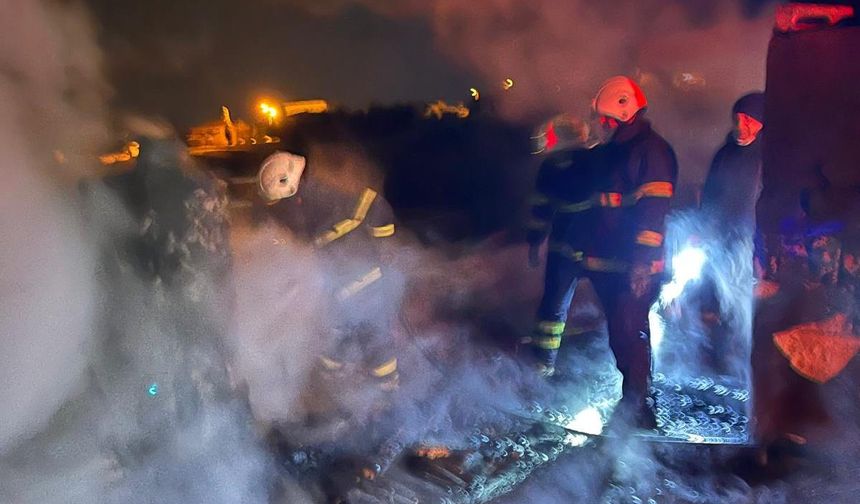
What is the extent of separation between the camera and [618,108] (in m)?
1.05

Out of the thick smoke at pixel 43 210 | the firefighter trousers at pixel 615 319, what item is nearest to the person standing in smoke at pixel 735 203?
the firefighter trousers at pixel 615 319

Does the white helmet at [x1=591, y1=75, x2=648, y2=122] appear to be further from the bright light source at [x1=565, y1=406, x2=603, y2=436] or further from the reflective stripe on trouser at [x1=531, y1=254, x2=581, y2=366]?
the bright light source at [x1=565, y1=406, x2=603, y2=436]

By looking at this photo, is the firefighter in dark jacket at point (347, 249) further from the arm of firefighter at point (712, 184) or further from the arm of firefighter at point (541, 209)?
the arm of firefighter at point (712, 184)

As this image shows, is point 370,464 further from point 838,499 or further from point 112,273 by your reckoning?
point 838,499

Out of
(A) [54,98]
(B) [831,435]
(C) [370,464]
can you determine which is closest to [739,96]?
(B) [831,435]

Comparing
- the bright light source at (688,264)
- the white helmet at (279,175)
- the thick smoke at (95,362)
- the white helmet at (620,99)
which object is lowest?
the thick smoke at (95,362)

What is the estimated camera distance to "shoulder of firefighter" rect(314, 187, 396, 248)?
1.08m

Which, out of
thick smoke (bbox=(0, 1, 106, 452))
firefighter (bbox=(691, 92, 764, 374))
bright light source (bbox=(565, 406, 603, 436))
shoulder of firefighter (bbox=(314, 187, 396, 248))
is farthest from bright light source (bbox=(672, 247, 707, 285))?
thick smoke (bbox=(0, 1, 106, 452))

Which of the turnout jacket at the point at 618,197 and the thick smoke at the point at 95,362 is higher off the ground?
the turnout jacket at the point at 618,197

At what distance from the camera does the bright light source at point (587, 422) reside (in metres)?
1.09

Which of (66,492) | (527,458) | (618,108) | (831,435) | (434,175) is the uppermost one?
(618,108)

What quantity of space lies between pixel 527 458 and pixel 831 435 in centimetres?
50

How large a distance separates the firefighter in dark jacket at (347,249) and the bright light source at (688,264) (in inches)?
18.5

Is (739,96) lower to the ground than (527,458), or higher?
higher
